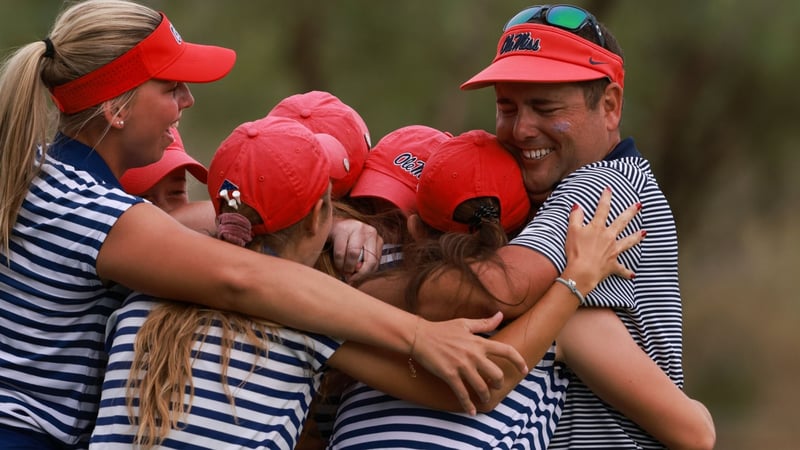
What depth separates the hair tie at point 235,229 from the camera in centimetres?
234

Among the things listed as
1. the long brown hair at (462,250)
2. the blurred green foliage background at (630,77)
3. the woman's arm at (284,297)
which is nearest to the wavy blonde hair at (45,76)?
the woman's arm at (284,297)

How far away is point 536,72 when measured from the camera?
2.64m

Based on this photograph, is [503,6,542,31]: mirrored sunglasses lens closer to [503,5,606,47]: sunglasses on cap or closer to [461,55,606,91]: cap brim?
[503,5,606,47]: sunglasses on cap

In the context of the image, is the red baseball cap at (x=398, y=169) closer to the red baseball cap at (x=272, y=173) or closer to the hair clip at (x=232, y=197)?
the red baseball cap at (x=272, y=173)

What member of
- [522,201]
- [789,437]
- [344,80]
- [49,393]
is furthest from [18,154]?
[789,437]

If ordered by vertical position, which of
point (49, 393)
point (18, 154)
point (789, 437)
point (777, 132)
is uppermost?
point (18, 154)

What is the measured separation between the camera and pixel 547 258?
238cm

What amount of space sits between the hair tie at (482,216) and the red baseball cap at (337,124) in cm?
40

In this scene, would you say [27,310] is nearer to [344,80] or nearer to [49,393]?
[49,393]

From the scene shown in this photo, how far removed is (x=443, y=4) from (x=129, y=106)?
5387 millimetres

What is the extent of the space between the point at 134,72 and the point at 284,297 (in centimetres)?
65

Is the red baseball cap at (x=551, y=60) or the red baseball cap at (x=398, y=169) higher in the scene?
the red baseball cap at (x=551, y=60)

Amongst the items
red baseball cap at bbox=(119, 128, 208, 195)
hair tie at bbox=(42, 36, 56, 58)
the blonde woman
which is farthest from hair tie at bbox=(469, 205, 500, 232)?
hair tie at bbox=(42, 36, 56, 58)

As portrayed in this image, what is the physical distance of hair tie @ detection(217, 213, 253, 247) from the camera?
2.34m
